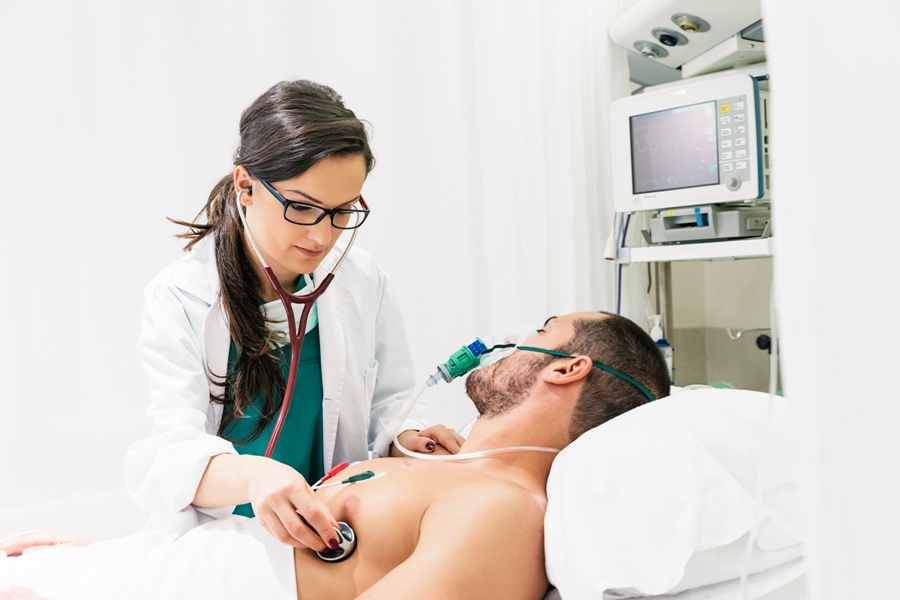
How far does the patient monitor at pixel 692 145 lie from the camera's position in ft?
6.71

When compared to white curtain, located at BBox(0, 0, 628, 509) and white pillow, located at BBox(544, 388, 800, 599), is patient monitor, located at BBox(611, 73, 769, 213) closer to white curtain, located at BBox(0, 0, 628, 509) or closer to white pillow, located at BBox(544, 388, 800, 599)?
white curtain, located at BBox(0, 0, 628, 509)

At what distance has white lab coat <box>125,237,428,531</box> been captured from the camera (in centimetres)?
115

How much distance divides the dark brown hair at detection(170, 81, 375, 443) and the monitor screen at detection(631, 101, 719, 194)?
47.2 inches

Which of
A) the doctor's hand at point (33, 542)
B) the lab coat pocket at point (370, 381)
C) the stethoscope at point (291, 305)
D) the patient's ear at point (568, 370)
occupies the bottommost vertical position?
the doctor's hand at point (33, 542)

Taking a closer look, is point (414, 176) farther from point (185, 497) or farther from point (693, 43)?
point (185, 497)

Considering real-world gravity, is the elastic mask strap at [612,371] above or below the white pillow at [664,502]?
above

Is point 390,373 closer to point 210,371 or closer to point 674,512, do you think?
point 210,371

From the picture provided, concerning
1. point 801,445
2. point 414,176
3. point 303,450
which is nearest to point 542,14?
point 414,176

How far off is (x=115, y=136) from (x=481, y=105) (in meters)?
1.13

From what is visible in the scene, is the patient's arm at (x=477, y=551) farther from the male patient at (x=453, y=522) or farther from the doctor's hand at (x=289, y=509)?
the doctor's hand at (x=289, y=509)

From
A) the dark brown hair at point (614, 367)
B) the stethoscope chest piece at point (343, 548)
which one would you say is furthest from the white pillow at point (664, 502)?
the stethoscope chest piece at point (343, 548)

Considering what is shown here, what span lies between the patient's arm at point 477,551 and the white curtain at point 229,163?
1155 millimetres

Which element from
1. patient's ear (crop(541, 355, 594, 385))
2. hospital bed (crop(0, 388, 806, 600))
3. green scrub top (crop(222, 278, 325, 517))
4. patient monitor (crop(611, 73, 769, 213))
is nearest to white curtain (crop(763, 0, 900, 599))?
hospital bed (crop(0, 388, 806, 600))

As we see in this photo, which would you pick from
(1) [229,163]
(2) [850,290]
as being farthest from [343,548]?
(1) [229,163]
